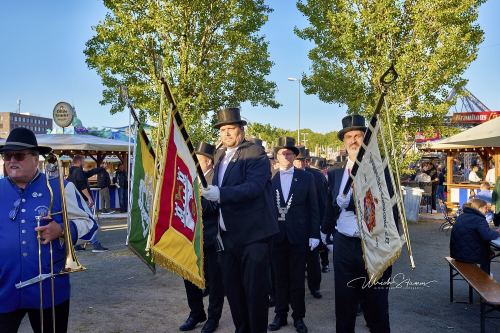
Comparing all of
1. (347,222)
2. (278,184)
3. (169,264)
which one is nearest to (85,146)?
(278,184)

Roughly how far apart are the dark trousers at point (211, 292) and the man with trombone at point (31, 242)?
2.34 metres

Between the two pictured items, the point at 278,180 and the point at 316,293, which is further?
the point at 316,293

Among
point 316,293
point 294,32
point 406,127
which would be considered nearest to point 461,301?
point 316,293

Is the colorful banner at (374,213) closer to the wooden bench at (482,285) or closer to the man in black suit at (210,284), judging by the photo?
the wooden bench at (482,285)

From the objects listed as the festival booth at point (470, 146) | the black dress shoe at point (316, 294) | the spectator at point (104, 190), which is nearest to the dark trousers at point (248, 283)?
Answer: the black dress shoe at point (316, 294)

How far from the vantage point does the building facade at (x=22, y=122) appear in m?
130

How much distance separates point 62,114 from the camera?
71.7 ft

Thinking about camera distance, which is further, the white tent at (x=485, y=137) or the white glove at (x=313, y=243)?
the white tent at (x=485, y=137)

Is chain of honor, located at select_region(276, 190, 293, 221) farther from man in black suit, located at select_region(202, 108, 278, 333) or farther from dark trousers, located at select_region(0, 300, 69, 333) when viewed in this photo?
dark trousers, located at select_region(0, 300, 69, 333)

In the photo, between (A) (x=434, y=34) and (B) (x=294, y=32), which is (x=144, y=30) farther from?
(A) (x=434, y=34)

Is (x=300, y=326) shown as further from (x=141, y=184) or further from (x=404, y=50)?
(x=404, y=50)

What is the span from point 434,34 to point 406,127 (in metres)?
3.04

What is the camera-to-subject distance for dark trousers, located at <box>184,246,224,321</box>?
5539 millimetres

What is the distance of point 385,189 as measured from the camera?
12.1 ft
